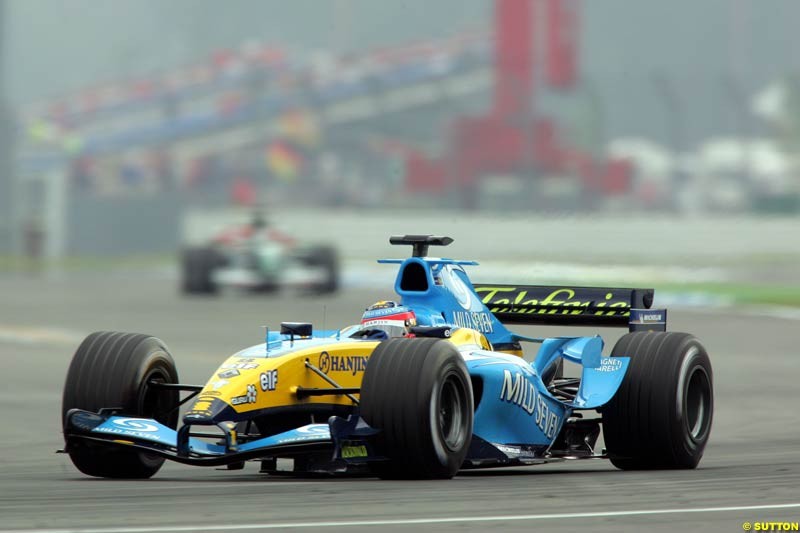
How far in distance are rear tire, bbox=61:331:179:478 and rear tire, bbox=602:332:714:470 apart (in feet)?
9.40

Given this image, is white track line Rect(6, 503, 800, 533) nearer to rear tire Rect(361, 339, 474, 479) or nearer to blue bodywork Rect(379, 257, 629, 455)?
rear tire Rect(361, 339, 474, 479)

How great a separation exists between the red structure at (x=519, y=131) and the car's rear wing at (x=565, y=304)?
47.7 m

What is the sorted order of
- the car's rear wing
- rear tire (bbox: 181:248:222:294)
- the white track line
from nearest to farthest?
the white track line, the car's rear wing, rear tire (bbox: 181:248:222:294)

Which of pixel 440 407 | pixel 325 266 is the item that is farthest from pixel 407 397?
pixel 325 266

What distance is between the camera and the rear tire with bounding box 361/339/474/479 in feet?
28.6

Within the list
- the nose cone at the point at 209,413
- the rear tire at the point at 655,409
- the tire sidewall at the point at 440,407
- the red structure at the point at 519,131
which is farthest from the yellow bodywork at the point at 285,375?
the red structure at the point at 519,131

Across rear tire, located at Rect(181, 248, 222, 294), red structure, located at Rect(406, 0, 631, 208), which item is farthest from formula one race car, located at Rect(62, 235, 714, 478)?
red structure, located at Rect(406, 0, 631, 208)

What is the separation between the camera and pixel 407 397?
8.72 metres

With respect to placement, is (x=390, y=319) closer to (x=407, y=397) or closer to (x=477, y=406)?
(x=477, y=406)

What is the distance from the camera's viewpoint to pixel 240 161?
6931cm

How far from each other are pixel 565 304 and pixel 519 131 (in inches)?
1940

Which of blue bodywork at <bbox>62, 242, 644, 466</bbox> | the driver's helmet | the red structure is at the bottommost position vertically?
blue bodywork at <bbox>62, 242, 644, 466</bbox>

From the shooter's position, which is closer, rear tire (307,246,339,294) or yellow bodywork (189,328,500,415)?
yellow bodywork (189,328,500,415)

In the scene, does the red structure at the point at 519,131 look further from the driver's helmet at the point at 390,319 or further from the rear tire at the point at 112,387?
the rear tire at the point at 112,387
